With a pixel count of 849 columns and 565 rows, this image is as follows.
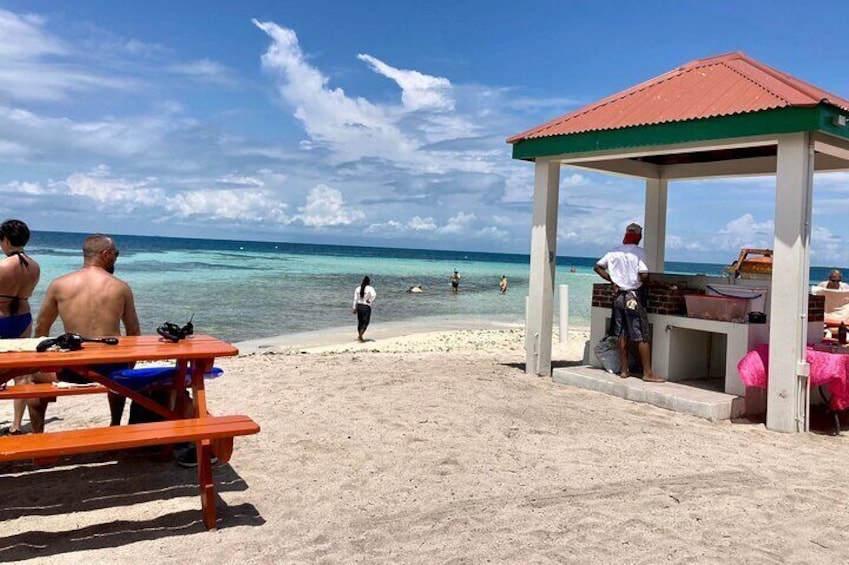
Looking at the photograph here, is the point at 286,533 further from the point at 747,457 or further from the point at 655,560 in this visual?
the point at 747,457

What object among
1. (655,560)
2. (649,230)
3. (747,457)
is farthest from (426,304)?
(655,560)

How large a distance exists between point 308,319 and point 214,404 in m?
14.3

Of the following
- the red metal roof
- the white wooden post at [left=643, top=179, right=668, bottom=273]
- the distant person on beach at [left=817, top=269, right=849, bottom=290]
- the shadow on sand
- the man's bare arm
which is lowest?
the shadow on sand

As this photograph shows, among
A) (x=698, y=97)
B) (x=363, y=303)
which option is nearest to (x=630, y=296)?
(x=698, y=97)

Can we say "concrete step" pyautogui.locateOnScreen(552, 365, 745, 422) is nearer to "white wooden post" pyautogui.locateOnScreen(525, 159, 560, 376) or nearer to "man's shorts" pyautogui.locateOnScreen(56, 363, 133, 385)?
"white wooden post" pyautogui.locateOnScreen(525, 159, 560, 376)

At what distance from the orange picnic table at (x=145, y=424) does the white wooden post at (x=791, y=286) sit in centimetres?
477

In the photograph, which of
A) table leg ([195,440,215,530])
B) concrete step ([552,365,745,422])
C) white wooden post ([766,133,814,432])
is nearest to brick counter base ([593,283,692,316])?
concrete step ([552,365,745,422])

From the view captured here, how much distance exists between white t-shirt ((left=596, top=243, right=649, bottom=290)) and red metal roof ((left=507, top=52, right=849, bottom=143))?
4.50 ft

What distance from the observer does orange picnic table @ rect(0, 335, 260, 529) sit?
3254mm

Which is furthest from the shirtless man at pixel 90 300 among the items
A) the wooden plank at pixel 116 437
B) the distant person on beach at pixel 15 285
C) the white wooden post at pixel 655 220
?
the white wooden post at pixel 655 220

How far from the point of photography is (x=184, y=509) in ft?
13.1

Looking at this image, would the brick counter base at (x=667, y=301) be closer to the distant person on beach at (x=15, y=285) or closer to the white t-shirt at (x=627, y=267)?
the white t-shirt at (x=627, y=267)

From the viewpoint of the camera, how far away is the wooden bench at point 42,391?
14.3ft

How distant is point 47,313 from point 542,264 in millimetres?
5445
